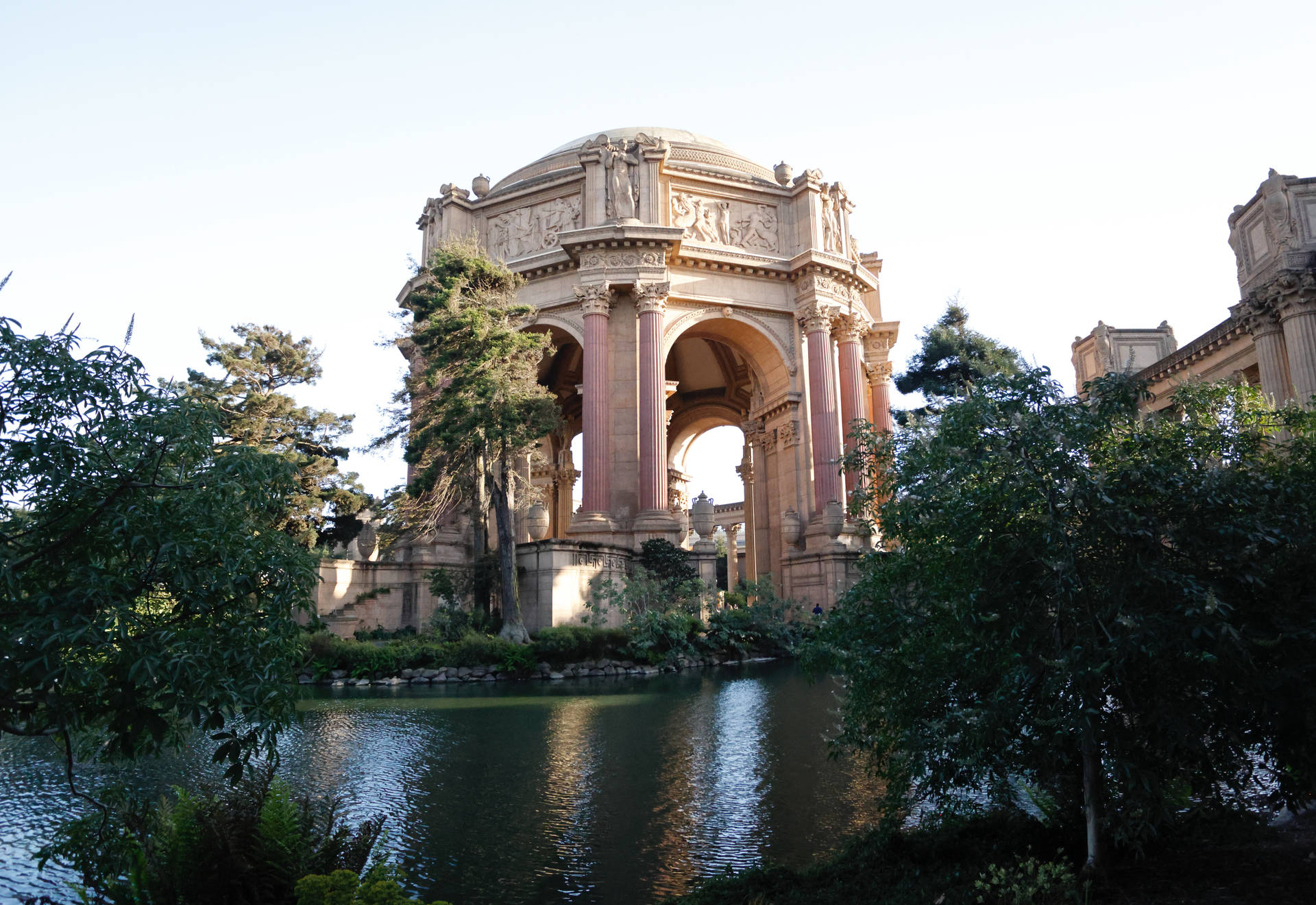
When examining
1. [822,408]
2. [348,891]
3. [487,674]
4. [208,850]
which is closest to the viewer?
[348,891]

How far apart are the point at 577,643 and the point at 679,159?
21615 mm

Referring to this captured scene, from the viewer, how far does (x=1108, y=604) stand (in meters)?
4.37

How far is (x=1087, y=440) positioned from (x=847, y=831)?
349 centimetres

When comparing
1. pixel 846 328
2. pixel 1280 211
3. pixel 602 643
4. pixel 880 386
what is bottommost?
pixel 602 643

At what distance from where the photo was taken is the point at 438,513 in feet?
81.1

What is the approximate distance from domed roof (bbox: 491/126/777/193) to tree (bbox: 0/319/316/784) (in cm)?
2951

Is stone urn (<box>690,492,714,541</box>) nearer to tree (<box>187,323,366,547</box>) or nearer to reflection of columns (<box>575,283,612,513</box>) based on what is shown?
reflection of columns (<box>575,283,612,513</box>)

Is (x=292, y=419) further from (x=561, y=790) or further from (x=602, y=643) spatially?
(x=561, y=790)

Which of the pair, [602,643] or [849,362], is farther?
[849,362]

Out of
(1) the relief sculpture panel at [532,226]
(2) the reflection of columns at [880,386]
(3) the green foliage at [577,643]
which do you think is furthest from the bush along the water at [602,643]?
(2) the reflection of columns at [880,386]

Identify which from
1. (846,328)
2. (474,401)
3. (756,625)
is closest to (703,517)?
(756,625)

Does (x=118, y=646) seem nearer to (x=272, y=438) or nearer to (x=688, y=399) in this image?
(x=272, y=438)

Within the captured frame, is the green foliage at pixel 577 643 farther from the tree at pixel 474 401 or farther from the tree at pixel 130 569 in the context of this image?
the tree at pixel 130 569

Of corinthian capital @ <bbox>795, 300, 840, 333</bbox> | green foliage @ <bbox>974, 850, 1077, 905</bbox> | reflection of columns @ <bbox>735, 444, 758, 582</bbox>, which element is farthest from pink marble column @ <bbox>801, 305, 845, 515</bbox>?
green foliage @ <bbox>974, 850, 1077, 905</bbox>
